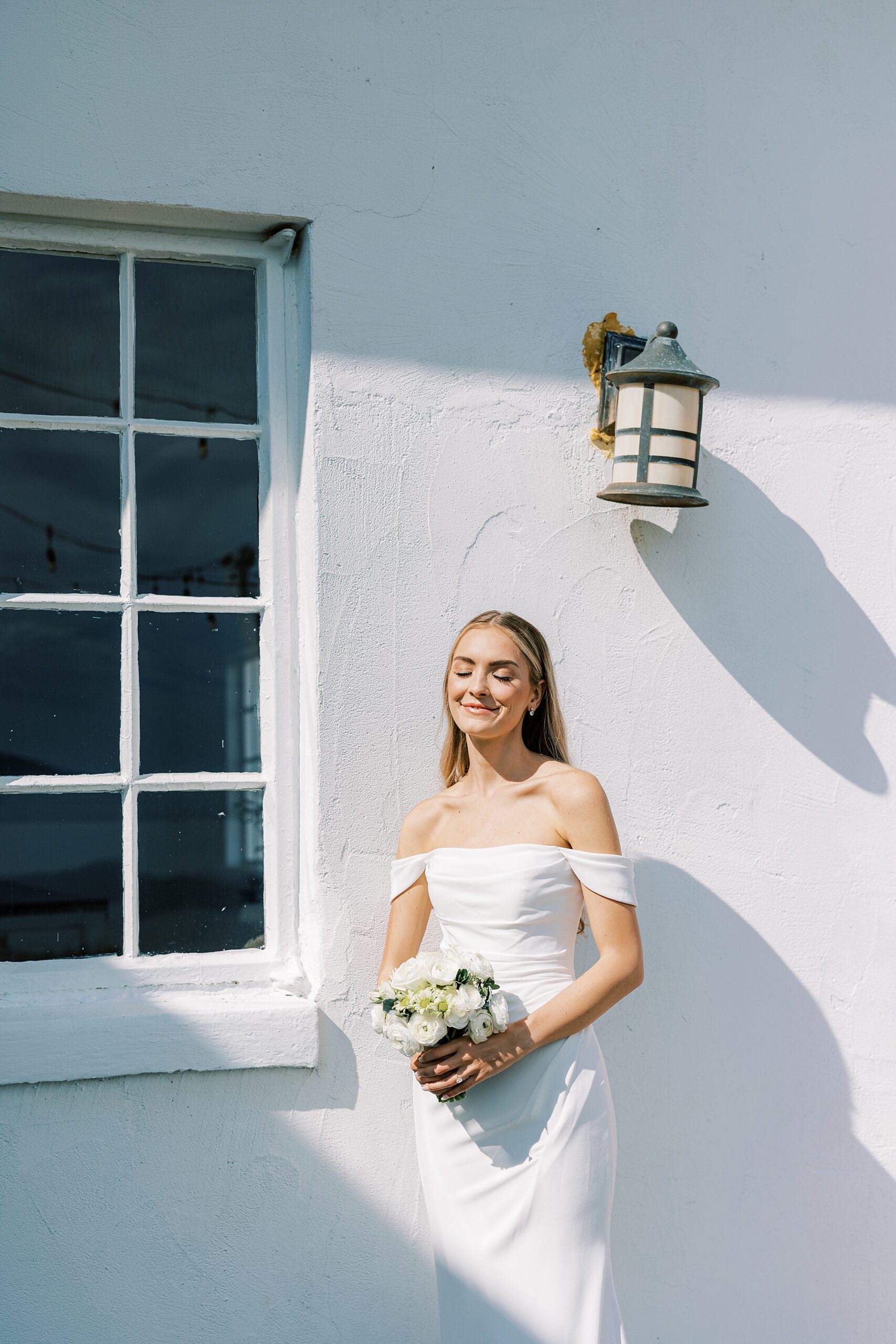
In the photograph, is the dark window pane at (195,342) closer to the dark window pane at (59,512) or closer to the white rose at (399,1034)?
the dark window pane at (59,512)

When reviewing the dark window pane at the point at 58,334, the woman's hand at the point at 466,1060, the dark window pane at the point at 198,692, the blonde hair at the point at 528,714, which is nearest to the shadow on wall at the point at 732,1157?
the blonde hair at the point at 528,714

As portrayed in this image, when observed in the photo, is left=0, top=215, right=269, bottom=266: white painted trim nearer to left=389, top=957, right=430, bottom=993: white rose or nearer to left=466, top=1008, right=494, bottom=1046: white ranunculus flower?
left=389, top=957, right=430, bottom=993: white rose

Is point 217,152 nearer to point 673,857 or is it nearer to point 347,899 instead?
point 347,899

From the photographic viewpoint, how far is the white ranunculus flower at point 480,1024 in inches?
89.6

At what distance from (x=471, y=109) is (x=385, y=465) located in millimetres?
946

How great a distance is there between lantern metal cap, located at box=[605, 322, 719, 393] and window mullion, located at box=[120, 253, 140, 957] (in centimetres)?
121

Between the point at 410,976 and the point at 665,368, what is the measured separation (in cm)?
155

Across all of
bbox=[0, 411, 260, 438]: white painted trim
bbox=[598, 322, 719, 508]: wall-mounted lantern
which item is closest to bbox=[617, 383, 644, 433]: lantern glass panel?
bbox=[598, 322, 719, 508]: wall-mounted lantern

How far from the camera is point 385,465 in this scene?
2.99m

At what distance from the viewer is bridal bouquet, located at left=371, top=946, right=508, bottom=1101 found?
2252 mm

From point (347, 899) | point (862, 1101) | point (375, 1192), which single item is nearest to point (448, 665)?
point (347, 899)

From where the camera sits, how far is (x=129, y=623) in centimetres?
296

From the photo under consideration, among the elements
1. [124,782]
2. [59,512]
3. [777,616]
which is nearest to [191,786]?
[124,782]

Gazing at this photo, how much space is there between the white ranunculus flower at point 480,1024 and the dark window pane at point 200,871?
0.90m
